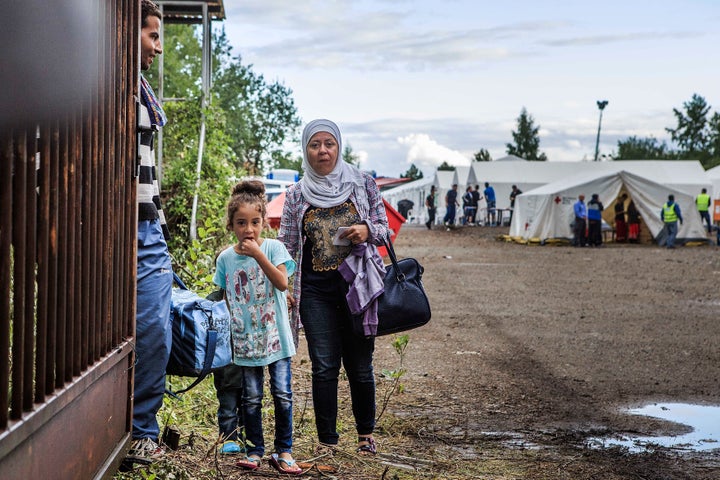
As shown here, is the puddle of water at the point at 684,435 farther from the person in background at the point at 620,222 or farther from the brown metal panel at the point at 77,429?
the person in background at the point at 620,222

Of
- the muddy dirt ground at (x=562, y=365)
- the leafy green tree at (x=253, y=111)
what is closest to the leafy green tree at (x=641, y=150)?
the leafy green tree at (x=253, y=111)

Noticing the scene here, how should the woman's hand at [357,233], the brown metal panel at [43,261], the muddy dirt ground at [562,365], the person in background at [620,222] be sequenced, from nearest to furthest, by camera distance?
the brown metal panel at [43,261] < the woman's hand at [357,233] < the muddy dirt ground at [562,365] < the person in background at [620,222]

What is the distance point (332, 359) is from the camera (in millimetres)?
5164

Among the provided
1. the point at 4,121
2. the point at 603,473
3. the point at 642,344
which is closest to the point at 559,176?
the point at 642,344

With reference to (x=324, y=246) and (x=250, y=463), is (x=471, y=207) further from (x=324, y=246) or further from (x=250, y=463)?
(x=250, y=463)

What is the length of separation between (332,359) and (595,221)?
25.4m

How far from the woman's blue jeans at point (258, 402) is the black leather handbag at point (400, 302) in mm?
634

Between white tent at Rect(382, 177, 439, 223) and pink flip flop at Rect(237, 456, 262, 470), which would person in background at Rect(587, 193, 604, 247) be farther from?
pink flip flop at Rect(237, 456, 262, 470)

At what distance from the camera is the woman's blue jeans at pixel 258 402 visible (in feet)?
15.3

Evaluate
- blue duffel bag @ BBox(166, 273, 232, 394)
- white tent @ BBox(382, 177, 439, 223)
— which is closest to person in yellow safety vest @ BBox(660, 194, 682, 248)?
white tent @ BBox(382, 177, 439, 223)

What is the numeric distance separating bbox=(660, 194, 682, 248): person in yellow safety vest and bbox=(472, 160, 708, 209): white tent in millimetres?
10993

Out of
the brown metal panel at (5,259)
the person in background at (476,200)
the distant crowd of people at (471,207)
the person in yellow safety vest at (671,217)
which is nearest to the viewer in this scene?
the brown metal panel at (5,259)

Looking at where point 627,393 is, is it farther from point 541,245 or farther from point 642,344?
point 541,245

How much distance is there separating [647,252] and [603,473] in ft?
74.3
